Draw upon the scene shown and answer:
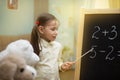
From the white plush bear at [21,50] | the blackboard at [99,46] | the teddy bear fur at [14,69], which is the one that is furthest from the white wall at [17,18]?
the teddy bear fur at [14,69]

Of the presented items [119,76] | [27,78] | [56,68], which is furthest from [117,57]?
[27,78]

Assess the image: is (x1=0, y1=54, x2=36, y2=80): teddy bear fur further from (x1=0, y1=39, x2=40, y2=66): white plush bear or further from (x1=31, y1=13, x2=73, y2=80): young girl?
(x1=31, y1=13, x2=73, y2=80): young girl

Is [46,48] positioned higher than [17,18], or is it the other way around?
[17,18]

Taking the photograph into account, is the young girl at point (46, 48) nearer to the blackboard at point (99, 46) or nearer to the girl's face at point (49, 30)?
the girl's face at point (49, 30)

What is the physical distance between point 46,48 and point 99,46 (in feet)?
1.11

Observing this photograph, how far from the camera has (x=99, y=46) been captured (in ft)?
4.73

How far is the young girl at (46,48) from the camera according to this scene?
152cm

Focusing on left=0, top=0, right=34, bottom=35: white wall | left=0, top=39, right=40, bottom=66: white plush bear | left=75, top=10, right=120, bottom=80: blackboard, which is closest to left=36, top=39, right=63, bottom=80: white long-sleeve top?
left=75, top=10, right=120, bottom=80: blackboard

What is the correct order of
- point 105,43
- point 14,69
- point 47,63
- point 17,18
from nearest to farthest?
point 14,69, point 105,43, point 47,63, point 17,18

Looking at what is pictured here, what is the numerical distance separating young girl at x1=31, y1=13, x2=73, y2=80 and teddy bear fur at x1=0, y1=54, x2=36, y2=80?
1.29 feet

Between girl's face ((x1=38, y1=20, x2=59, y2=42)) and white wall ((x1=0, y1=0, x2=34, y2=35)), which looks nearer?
girl's face ((x1=38, y1=20, x2=59, y2=42))

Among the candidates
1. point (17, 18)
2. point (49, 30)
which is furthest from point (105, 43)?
point (17, 18)

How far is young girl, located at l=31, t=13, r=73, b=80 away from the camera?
152 cm

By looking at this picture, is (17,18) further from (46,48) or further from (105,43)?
(105,43)
